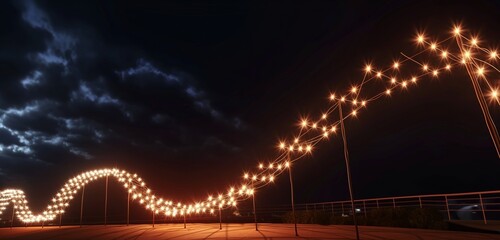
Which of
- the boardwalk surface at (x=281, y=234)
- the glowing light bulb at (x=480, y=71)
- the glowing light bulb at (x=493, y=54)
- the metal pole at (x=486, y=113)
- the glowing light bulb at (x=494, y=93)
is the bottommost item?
the boardwalk surface at (x=281, y=234)

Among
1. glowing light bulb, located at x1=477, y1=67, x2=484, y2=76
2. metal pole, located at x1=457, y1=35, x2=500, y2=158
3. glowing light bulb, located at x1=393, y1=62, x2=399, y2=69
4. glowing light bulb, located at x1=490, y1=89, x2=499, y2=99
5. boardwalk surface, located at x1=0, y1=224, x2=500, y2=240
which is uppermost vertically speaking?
glowing light bulb, located at x1=393, y1=62, x2=399, y2=69

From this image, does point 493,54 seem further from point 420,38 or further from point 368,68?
point 368,68

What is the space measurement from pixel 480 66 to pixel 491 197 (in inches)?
312

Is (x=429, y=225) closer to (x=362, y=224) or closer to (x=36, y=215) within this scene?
(x=362, y=224)

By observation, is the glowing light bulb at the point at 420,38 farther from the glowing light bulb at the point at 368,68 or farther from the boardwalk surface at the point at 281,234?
the boardwalk surface at the point at 281,234

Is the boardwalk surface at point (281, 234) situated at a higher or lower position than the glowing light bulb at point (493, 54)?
lower

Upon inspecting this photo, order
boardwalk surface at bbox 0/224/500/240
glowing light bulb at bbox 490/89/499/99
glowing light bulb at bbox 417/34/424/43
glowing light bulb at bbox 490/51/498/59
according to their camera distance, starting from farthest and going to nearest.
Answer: boardwalk surface at bbox 0/224/500/240, glowing light bulb at bbox 417/34/424/43, glowing light bulb at bbox 490/51/498/59, glowing light bulb at bbox 490/89/499/99

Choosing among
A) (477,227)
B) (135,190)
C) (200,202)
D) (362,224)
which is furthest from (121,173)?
(477,227)

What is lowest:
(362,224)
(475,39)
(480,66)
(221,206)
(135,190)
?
(362,224)

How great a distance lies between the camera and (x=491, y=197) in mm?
12750

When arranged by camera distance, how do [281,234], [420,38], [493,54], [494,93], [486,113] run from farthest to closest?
[281,234], [420,38], [493,54], [494,93], [486,113]

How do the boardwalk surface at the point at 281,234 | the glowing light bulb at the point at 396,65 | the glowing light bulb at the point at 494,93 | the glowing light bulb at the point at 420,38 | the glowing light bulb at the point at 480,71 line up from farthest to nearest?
the boardwalk surface at the point at 281,234
the glowing light bulb at the point at 396,65
the glowing light bulb at the point at 420,38
the glowing light bulb at the point at 480,71
the glowing light bulb at the point at 494,93

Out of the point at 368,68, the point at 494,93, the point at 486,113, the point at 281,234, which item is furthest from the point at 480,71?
the point at 281,234

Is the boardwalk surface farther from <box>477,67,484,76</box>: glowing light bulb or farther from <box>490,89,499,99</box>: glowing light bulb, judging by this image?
<box>477,67,484,76</box>: glowing light bulb
